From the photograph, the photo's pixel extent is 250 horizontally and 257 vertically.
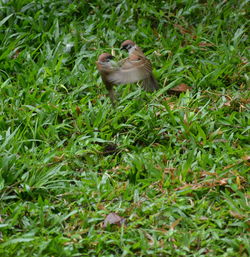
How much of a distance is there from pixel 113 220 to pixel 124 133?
1044 mm

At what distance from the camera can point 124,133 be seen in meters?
4.54

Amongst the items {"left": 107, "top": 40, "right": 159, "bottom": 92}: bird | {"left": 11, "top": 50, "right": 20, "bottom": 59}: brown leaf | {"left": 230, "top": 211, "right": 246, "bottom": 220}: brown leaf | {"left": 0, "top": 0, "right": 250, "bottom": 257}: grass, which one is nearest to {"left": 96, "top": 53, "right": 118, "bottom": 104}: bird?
{"left": 107, "top": 40, "right": 159, "bottom": 92}: bird

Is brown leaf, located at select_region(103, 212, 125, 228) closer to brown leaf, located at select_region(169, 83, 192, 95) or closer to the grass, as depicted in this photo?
the grass

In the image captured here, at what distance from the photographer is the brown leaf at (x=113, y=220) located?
3635 millimetres

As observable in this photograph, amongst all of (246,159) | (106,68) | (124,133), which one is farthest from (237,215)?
(106,68)

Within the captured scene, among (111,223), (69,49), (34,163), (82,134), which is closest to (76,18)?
(69,49)

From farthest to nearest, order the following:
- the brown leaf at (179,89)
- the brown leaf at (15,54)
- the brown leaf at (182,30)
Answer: the brown leaf at (182,30) < the brown leaf at (15,54) < the brown leaf at (179,89)

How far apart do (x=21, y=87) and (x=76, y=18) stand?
1.27 m

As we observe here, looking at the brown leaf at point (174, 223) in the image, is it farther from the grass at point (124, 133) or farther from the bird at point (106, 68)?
the bird at point (106, 68)

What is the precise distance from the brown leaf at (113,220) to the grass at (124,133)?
0.09ft

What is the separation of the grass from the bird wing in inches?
12.7

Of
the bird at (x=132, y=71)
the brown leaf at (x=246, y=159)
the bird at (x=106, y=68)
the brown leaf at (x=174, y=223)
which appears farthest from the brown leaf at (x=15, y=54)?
the brown leaf at (x=174, y=223)

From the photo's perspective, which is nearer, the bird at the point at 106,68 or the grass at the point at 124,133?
the grass at the point at 124,133

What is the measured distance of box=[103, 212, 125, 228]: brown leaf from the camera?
3635mm
